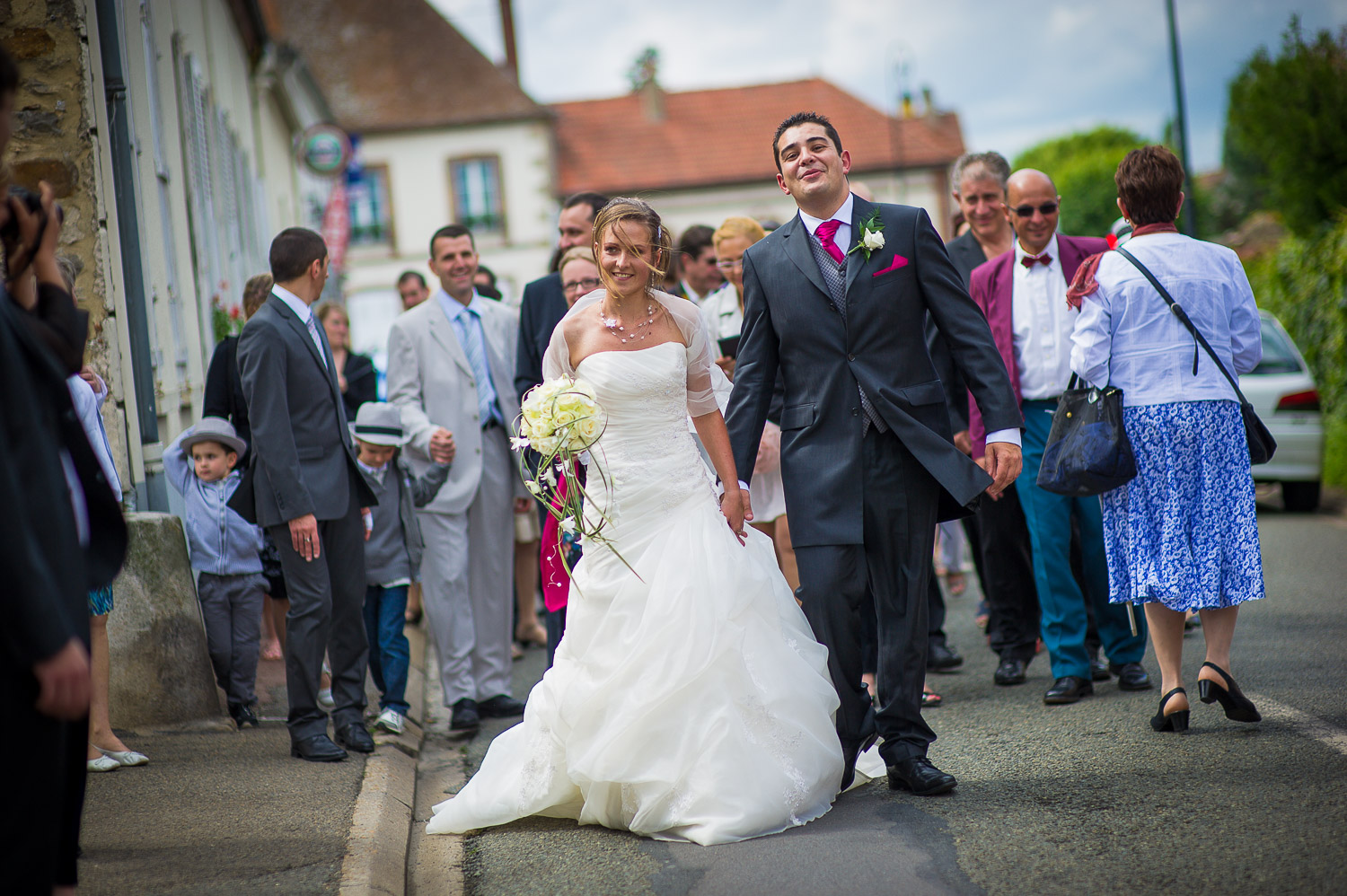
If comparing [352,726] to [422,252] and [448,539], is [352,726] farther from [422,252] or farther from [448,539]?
A: [422,252]

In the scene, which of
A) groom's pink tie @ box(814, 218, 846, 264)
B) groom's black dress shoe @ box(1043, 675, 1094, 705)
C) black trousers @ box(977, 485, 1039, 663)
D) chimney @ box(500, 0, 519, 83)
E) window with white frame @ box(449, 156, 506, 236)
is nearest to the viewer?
groom's pink tie @ box(814, 218, 846, 264)

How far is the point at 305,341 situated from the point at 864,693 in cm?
297

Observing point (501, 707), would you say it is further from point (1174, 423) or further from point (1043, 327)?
point (1174, 423)

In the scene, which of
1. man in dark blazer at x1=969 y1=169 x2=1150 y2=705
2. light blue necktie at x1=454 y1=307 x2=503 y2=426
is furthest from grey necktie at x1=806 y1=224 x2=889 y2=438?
light blue necktie at x1=454 y1=307 x2=503 y2=426

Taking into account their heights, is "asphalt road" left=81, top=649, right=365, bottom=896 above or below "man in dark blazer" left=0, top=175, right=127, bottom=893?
below

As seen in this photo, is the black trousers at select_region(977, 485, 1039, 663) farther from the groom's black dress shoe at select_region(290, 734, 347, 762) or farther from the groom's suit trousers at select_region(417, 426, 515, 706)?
the groom's black dress shoe at select_region(290, 734, 347, 762)

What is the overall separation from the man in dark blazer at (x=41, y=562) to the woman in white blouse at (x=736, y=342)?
451 centimetres

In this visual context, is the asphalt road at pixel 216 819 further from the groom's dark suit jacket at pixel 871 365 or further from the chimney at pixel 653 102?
the chimney at pixel 653 102

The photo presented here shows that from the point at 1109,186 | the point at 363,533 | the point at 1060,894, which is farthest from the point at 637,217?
the point at 1109,186

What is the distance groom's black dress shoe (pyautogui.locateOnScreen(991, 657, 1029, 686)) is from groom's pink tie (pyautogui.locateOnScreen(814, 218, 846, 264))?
2929 mm

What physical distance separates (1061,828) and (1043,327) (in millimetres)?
3063

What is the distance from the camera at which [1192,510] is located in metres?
5.34

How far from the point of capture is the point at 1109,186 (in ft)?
190

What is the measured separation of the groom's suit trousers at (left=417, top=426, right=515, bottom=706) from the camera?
267 inches
